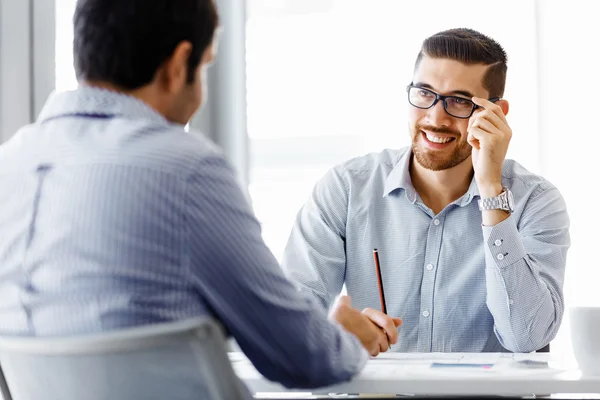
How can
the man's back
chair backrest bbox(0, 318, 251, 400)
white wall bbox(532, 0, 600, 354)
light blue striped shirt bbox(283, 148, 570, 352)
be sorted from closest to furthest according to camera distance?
1. chair backrest bbox(0, 318, 251, 400)
2. the man's back
3. light blue striped shirt bbox(283, 148, 570, 352)
4. white wall bbox(532, 0, 600, 354)

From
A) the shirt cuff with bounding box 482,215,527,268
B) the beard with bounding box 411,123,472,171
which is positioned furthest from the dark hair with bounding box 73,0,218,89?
the beard with bounding box 411,123,472,171

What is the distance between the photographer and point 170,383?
0.91 m

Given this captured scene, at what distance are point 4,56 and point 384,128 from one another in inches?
66.9

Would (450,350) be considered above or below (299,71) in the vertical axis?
below

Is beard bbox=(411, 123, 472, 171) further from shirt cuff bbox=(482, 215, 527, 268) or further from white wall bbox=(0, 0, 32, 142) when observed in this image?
white wall bbox=(0, 0, 32, 142)

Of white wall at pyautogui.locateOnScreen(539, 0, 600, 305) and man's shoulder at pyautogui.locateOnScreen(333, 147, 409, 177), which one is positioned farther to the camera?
white wall at pyautogui.locateOnScreen(539, 0, 600, 305)

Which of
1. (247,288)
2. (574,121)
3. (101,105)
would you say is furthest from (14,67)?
(574,121)

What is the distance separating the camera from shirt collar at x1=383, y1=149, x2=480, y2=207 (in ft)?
7.32

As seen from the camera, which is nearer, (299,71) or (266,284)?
(266,284)

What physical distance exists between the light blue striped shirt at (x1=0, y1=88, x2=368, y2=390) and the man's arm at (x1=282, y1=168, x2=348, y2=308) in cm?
110

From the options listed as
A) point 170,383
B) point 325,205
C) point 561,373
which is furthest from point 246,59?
point 170,383

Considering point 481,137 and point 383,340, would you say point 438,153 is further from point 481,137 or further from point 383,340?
point 383,340

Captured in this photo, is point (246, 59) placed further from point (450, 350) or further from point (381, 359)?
point (381, 359)

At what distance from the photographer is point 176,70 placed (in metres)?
1.14
